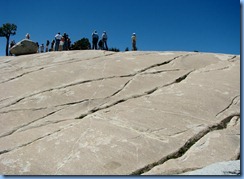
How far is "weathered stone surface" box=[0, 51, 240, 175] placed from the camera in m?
6.34

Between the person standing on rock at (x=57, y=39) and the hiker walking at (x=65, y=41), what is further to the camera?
the hiker walking at (x=65, y=41)

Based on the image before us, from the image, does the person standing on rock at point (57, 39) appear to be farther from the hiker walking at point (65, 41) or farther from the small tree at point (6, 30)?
the small tree at point (6, 30)

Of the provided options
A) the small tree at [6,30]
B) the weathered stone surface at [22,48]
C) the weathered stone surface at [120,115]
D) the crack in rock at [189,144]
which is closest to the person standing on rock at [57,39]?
the weathered stone surface at [22,48]

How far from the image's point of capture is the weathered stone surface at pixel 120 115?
20.8 feet

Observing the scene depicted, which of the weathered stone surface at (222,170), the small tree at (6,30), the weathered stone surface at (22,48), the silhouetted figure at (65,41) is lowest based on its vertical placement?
the weathered stone surface at (222,170)

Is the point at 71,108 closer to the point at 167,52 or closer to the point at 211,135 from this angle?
the point at 211,135

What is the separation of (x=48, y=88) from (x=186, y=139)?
5359 millimetres

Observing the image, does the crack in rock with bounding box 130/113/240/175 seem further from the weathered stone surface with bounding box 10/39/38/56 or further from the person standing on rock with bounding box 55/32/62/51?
the person standing on rock with bounding box 55/32/62/51

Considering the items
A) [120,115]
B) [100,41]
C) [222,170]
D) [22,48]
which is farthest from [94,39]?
[222,170]

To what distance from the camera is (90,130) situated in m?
7.32

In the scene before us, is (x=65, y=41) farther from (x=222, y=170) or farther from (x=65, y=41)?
(x=222, y=170)

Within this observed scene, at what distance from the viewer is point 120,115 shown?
811cm

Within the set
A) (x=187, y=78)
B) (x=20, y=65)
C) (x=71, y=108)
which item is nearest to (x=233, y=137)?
(x=187, y=78)

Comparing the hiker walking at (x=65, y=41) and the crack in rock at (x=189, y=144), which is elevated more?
the hiker walking at (x=65, y=41)
